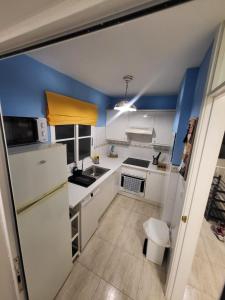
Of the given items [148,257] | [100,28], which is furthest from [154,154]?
[100,28]

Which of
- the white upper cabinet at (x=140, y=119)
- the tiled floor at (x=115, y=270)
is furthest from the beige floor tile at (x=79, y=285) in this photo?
the white upper cabinet at (x=140, y=119)

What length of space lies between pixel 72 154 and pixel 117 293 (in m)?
1.98

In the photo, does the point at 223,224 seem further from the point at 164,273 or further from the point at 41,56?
the point at 41,56

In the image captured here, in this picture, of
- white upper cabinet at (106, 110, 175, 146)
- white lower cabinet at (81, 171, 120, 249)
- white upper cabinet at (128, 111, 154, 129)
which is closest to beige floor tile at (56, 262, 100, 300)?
white lower cabinet at (81, 171, 120, 249)

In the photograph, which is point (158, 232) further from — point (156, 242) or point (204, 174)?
point (204, 174)

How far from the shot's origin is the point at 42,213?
109 centimetres

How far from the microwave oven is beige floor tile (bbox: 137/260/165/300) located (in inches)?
77.5

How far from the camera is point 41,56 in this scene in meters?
1.42

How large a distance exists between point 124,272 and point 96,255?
0.42 meters

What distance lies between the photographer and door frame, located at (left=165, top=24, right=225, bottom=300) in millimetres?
930

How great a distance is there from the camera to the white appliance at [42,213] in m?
0.92

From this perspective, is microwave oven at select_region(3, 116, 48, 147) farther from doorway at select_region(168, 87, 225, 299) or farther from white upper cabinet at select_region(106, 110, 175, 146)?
white upper cabinet at select_region(106, 110, 175, 146)

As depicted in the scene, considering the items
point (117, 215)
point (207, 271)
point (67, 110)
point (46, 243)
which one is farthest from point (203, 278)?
point (67, 110)

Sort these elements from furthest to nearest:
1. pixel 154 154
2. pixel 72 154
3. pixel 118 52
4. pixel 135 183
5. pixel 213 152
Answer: pixel 154 154, pixel 135 183, pixel 72 154, pixel 118 52, pixel 213 152
